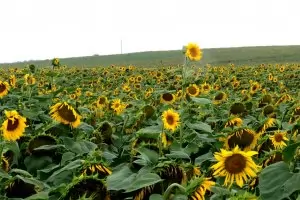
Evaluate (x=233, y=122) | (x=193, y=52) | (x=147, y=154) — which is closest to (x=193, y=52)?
(x=193, y=52)

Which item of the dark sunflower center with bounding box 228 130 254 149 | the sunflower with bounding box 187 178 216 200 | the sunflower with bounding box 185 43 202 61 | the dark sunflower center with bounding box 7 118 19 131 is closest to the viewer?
the sunflower with bounding box 187 178 216 200

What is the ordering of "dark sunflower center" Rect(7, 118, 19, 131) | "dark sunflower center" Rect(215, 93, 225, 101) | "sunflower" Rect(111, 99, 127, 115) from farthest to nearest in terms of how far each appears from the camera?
"dark sunflower center" Rect(215, 93, 225, 101) → "sunflower" Rect(111, 99, 127, 115) → "dark sunflower center" Rect(7, 118, 19, 131)

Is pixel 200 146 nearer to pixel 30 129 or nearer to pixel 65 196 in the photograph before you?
pixel 30 129

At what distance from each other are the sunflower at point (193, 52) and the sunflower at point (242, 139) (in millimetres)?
1359

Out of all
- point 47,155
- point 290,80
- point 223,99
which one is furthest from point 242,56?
point 47,155

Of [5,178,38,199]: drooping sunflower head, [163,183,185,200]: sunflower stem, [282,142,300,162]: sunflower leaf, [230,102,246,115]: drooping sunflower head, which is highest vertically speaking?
[282,142,300,162]: sunflower leaf

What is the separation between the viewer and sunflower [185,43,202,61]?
174 inches

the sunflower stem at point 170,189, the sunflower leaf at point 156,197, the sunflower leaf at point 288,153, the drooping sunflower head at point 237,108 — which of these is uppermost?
the sunflower leaf at point 288,153

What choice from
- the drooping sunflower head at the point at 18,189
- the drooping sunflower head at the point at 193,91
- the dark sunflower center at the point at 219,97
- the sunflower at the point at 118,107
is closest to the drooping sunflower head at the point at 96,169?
the drooping sunflower head at the point at 18,189

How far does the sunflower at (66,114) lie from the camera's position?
11.2 ft

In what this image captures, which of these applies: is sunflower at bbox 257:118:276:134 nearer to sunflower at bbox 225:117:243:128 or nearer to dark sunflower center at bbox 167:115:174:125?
sunflower at bbox 225:117:243:128

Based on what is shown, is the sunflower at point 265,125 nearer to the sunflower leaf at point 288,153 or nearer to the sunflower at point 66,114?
the sunflower at point 66,114

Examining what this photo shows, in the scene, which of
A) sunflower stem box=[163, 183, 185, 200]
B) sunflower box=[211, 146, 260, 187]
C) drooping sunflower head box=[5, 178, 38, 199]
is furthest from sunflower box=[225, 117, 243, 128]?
sunflower stem box=[163, 183, 185, 200]

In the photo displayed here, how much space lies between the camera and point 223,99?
6238 millimetres
